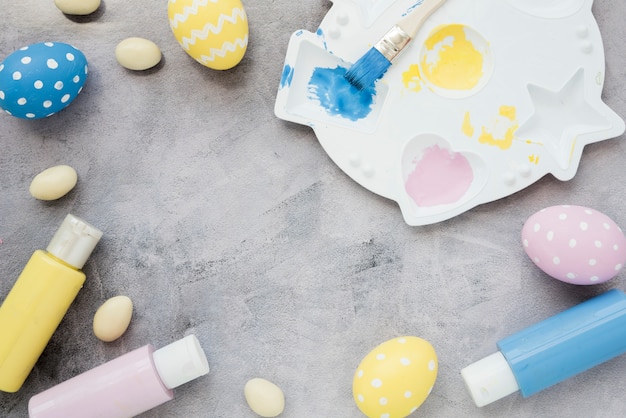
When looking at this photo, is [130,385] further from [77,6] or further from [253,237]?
[77,6]

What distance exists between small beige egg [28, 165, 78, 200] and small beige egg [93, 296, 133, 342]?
150mm

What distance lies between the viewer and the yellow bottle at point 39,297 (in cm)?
77

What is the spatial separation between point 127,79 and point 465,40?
1.42ft

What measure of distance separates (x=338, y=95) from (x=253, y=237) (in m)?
0.21

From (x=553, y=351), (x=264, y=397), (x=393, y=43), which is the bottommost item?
(x=264, y=397)

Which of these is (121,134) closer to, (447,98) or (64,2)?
(64,2)

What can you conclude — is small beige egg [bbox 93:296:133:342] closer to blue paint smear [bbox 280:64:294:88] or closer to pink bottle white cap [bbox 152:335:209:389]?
pink bottle white cap [bbox 152:335:209:389]

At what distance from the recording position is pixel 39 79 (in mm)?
761

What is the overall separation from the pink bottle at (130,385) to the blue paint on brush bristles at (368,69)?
0.37 meters

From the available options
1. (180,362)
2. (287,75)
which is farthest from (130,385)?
(287,75)

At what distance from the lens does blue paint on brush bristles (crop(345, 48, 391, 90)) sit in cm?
79

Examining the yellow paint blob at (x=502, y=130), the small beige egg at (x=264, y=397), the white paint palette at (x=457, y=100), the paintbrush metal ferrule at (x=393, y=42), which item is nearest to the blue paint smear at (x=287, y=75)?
the white paint palette at (x=457, y=100)

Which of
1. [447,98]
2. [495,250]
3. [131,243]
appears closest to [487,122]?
[447,98]

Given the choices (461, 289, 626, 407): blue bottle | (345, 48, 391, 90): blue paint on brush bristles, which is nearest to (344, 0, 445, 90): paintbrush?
(345, 48, 391, 90): blue paint on brush bristles
